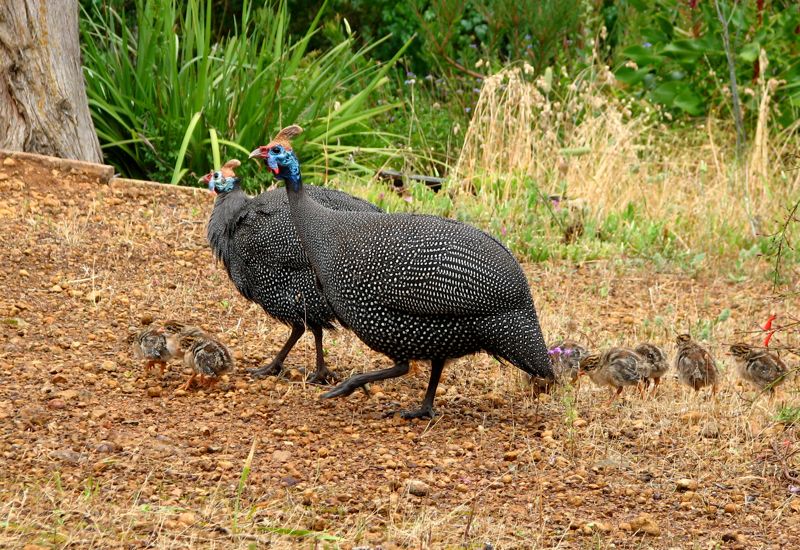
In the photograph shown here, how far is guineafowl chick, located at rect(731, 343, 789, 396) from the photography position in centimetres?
527

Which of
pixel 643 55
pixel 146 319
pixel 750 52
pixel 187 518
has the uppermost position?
pixel 750 52

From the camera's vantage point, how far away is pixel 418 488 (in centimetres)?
408

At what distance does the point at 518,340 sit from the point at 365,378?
0.70 meters

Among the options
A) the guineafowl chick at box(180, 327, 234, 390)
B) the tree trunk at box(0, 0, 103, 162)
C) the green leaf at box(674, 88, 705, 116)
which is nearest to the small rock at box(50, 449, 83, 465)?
the guineafowl chick at box(180, 327, 234, 390)

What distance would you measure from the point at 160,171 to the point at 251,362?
350 centimetres

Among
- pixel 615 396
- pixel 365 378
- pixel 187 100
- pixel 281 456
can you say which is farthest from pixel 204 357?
pixel 187 100

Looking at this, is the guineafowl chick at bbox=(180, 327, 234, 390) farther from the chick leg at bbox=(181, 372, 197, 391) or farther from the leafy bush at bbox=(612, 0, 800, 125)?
the leafy bush at bbox=(612, 0, 800, 125)

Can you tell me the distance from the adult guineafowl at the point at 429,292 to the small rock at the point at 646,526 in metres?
0.93

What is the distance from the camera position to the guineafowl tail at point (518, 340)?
462 cm

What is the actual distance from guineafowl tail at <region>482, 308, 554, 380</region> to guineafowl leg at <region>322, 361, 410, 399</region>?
38cm

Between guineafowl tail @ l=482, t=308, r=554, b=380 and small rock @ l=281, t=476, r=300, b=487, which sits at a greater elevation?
guineafowl tail @ l=482, t=308, r=554, b=380

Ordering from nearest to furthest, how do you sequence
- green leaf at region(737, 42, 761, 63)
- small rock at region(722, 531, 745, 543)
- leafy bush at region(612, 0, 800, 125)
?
small rock at region(722, 531, 745, 543), green leaf at region(737, 42, 761, 63), leafy bush at region(612, 0, 800, 125)

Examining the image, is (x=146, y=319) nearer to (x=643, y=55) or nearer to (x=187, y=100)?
(x=187, y=100)

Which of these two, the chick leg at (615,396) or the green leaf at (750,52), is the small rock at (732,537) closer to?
the chick leg at (615,396)
